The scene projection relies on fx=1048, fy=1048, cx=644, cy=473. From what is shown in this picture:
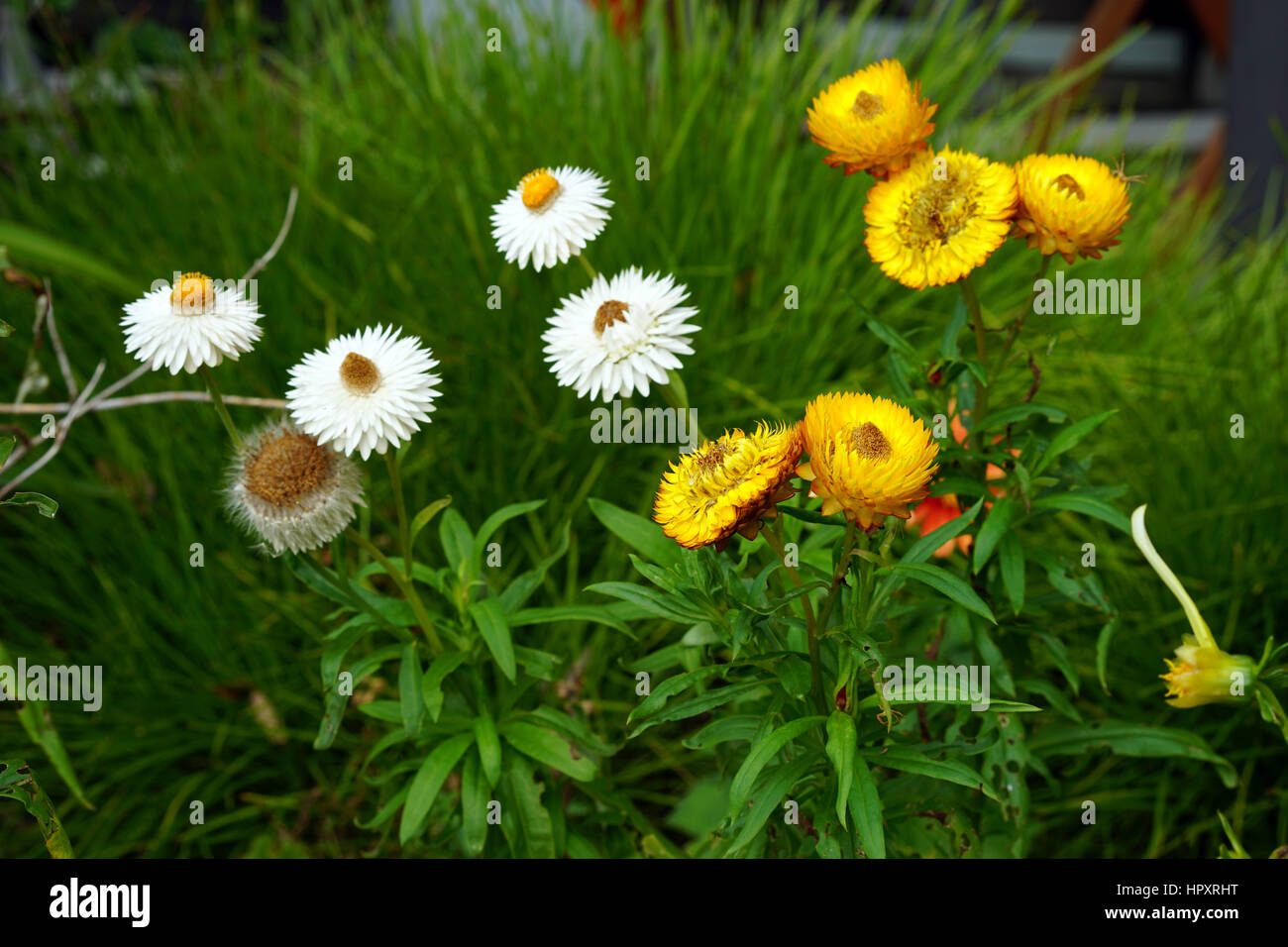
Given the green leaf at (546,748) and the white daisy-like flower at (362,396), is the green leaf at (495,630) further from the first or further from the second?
the white daisy-like flower at (362,396)

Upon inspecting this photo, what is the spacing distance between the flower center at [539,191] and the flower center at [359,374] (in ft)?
0.77

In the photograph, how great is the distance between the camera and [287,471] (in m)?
0.97

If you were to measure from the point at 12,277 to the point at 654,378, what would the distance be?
83 cm

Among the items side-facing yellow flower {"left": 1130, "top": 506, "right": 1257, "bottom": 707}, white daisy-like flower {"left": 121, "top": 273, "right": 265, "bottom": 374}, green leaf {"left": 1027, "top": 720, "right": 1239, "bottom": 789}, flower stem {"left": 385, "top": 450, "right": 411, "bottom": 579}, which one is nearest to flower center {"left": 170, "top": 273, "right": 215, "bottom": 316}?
white daisy-like flower {"left": 121, "top": 273, "right": 265, "bottom": 374}

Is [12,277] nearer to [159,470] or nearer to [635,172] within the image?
[159,470]

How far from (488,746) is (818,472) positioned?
0.48 meters

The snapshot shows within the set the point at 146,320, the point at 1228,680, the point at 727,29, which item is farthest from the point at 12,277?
the point at 727,29

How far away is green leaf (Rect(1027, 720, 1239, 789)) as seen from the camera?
1.17m

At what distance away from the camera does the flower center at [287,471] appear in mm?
967

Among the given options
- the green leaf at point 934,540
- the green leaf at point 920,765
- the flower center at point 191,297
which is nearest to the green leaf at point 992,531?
the green leaf at point 934,540

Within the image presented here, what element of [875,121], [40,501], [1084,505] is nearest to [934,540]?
[1084,505]

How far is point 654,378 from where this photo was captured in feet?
3.14

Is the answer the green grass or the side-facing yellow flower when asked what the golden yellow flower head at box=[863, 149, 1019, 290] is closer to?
the side-facing yellow flower

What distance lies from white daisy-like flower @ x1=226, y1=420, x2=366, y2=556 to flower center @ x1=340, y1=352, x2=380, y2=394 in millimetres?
93
